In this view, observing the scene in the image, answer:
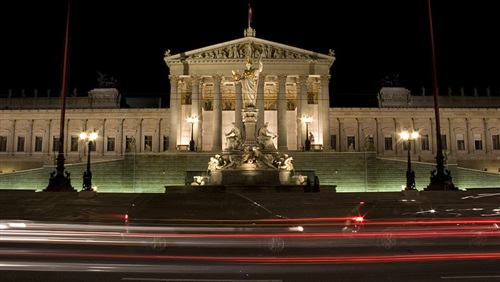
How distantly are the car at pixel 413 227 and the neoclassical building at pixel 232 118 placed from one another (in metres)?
44.6

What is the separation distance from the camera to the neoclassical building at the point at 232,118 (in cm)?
5691

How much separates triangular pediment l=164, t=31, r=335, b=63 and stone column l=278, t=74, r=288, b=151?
295cm

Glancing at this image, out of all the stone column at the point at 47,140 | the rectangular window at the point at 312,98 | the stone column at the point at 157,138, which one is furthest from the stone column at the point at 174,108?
the stone column at the point at 47,140

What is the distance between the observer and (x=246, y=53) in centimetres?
5641

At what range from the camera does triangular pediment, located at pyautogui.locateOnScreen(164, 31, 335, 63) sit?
185 ft

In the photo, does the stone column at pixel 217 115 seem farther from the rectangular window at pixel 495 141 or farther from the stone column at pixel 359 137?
the rectangular window at pixel 495 141

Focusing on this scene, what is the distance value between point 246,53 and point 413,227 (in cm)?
4659

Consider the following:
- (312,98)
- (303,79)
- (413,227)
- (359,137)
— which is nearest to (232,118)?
(312,98)

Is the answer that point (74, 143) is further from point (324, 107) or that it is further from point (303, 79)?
point (324, 107)

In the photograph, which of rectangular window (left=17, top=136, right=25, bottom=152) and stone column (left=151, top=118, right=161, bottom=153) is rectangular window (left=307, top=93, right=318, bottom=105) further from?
rectangular window (left=17, top=136, right=25, bottom=152)

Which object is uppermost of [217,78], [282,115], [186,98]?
[217,78]

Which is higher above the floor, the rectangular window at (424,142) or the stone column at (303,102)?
the stone column at (303,102)

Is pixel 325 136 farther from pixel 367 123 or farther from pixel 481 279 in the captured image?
pixel 481 279

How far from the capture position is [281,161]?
2980cm
